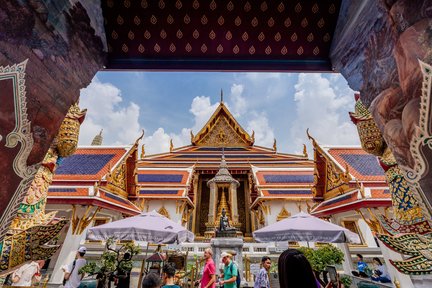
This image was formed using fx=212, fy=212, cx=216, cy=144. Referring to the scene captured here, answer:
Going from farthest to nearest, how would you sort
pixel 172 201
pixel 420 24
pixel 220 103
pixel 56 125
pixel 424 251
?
pixel 220 103
pixel 172 201
pixel 56 125
pixel 424 251
pixel 420 24

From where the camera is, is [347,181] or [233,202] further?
[233,202]

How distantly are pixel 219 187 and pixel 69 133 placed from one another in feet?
31.7

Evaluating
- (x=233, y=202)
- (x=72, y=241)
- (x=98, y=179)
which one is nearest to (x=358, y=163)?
(x=233, y=202)

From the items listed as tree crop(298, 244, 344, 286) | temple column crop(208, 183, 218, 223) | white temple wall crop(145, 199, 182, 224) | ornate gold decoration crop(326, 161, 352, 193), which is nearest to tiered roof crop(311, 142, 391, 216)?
ornate gold decoration crop(326, 161, 352, 193)

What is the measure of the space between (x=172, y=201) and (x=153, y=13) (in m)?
10.1

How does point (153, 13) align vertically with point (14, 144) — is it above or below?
above

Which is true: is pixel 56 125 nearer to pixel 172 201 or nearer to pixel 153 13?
pixel 153 13

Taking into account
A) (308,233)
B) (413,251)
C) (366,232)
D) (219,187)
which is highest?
(219,187)

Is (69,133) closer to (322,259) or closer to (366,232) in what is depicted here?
(322,259)

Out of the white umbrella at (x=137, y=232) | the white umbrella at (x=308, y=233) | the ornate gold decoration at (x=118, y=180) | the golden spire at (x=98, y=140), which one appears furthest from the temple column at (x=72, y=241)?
the golden spire at (x=98, y=140)

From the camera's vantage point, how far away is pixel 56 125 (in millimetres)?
1986

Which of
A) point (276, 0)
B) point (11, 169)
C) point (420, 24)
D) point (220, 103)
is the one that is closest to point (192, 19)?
point (276, 0)

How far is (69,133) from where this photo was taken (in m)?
3.31

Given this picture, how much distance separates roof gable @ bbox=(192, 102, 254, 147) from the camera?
61.3 feet
